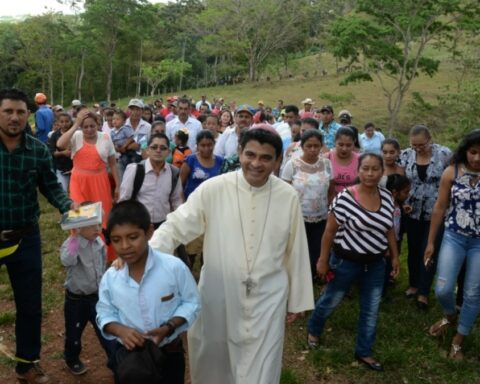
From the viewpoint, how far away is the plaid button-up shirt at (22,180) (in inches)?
128

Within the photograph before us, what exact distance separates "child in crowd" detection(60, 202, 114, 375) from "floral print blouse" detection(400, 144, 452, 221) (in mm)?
3278

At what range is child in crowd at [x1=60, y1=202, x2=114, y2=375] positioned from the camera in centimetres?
354

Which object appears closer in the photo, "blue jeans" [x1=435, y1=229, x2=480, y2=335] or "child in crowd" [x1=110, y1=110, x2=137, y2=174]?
"blue jeans" [x1=435, y1=229, x2=480, y2=335]

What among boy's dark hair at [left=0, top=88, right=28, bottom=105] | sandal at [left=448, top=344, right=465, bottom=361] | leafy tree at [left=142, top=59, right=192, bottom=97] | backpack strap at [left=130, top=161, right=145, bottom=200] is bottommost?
Result: sandal at [left=448, top=344, right=465, bottom=361]

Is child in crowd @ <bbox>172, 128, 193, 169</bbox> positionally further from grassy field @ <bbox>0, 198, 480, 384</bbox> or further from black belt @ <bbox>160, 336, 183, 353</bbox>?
black belt @ <bbox>160, 336, 183, 353</bbox>

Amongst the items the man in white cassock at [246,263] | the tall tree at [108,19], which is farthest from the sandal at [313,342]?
the tall tree at [108,19]

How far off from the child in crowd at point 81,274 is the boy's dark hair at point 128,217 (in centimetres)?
114

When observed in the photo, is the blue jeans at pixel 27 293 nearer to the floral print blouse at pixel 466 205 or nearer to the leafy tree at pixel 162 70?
A: the floral print blouse at pixel 466 205

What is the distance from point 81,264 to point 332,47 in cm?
1383

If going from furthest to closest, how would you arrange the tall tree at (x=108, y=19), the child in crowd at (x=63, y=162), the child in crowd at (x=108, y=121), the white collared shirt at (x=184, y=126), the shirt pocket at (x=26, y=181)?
the tall tree at (x=108, y=19), the child in crowd at (x=108, y=121), the white collared shirt at (x=184, y=126), the child in crowd at (x=63, y=162), the shirt pocket at (x=26, y=181)

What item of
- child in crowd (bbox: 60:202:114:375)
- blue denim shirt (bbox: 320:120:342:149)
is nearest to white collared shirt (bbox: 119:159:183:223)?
child in crowd (bbox: 60:202:114:375)

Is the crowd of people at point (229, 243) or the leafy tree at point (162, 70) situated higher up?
the leafy tree at point (162, 70)

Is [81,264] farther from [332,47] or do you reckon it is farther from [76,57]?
[76,57]

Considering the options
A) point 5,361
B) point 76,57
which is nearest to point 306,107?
point 5,361
